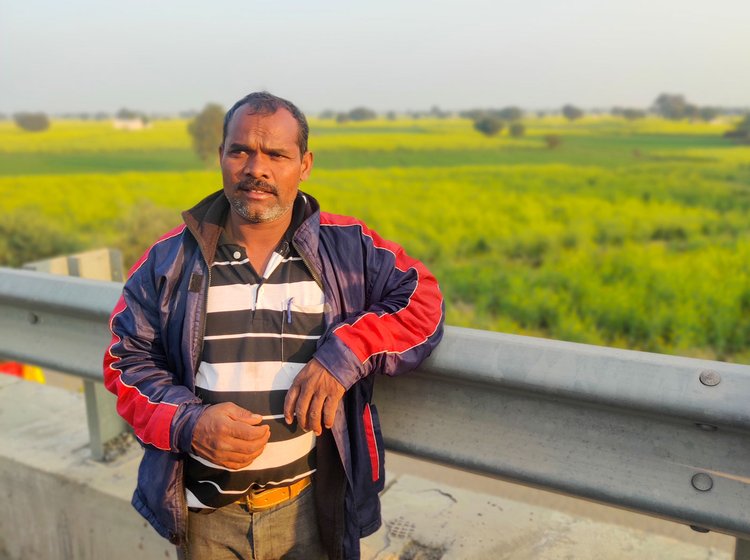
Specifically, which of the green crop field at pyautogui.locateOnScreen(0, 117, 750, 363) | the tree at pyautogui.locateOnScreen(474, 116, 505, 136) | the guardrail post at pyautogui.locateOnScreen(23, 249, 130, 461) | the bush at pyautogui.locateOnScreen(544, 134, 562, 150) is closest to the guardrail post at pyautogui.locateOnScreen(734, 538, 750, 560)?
the guardrail post at pyautogui.locateOnScreen(23, 249, 130, 461)

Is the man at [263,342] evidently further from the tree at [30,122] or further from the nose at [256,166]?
the tree at [30,122]

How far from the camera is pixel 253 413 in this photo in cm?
184

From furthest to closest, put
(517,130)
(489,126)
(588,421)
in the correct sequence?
(489,126)
(517,130)
(588,421)

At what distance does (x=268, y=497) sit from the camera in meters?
1.98

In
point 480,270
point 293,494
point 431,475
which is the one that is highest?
point 293,494

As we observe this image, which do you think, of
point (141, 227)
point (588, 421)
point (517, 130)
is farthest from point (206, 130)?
point (588, 421)

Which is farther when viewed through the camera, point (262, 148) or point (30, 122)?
point (30, 122)

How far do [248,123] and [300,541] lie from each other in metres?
1.14

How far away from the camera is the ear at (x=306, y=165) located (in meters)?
1.99

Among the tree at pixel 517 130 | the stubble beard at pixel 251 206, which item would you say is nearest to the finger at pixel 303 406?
the stubble beard at pixel 251 206

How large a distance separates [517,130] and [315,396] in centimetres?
5015

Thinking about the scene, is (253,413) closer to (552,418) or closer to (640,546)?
(552,418)

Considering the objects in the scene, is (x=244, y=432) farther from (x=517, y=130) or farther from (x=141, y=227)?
(x=517, y=130)

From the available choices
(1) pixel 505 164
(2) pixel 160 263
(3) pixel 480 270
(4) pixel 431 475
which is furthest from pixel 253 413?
(1) pixel 505 164
